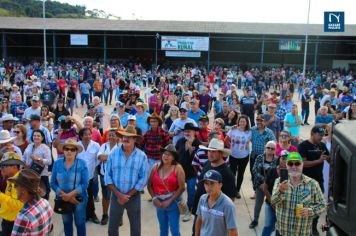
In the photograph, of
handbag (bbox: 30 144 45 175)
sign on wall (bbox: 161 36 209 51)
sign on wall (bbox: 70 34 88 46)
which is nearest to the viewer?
handbag (bbox: 30 144 45 175)

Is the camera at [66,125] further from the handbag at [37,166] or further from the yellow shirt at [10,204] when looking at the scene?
the yellow shirt at [10,204]

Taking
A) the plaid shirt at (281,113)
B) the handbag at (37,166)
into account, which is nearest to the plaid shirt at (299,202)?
the handbag at (37,166)

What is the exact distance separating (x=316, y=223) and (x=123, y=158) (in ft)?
10.2

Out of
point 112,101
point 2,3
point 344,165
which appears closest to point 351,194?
point 344,165

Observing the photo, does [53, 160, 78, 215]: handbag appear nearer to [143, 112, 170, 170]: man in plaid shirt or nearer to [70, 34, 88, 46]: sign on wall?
[143, 112, 170, 170]: man in plaid shirt

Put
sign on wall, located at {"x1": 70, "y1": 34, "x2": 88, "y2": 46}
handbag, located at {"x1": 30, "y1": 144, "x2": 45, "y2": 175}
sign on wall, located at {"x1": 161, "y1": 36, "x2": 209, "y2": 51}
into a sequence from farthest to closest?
1. sign on wall, located at {"x1": 70, "y1": 34, "x2": 88, "y2": 46}
2. sign on wall, located at {"x1": 161, "y1": 36, "x2": 209, "y2": 51}
3. handbag, located at {"x1": 30, "y1": 144, "x2": 45, "y2": 175}

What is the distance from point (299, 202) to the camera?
4.33m

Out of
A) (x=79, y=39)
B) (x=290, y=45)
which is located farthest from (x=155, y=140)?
(x=79, y=39)

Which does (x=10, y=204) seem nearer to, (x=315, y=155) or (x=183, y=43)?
(x=315, y=155)

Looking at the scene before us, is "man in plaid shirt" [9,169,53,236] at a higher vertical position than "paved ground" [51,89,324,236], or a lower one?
higher

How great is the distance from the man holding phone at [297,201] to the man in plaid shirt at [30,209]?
236cm

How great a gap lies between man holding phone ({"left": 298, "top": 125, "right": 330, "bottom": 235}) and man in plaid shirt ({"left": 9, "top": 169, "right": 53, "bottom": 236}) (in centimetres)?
394

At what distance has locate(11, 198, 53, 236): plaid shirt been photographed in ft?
11.3

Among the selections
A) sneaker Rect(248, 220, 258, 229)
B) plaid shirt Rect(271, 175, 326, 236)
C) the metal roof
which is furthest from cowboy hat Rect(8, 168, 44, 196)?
the metal roof
